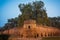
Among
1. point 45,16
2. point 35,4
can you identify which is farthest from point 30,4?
point 45,16

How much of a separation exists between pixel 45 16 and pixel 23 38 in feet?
3.52

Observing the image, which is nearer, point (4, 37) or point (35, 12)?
point (4, 37)

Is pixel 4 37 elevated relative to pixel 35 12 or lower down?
lower down

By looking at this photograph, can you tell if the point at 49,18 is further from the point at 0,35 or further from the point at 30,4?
the point at 0,35

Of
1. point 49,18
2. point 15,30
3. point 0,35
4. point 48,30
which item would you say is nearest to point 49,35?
point 48,30

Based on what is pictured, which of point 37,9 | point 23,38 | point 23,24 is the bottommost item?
point 23,38

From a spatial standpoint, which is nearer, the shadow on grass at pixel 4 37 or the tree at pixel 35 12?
the shadow on grass at pixel 4 37

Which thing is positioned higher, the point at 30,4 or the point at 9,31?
the point at 30,4

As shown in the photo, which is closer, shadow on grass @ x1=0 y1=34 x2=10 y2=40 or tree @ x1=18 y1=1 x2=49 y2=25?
shadow on grass @ x1=0 y1=34 x2=10 y2=40

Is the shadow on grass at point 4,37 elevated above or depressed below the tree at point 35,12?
below

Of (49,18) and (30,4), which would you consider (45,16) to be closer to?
(49,18)

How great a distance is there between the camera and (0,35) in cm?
663

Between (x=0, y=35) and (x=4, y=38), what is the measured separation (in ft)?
0.54

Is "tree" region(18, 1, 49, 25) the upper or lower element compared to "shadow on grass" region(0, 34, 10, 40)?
upper
